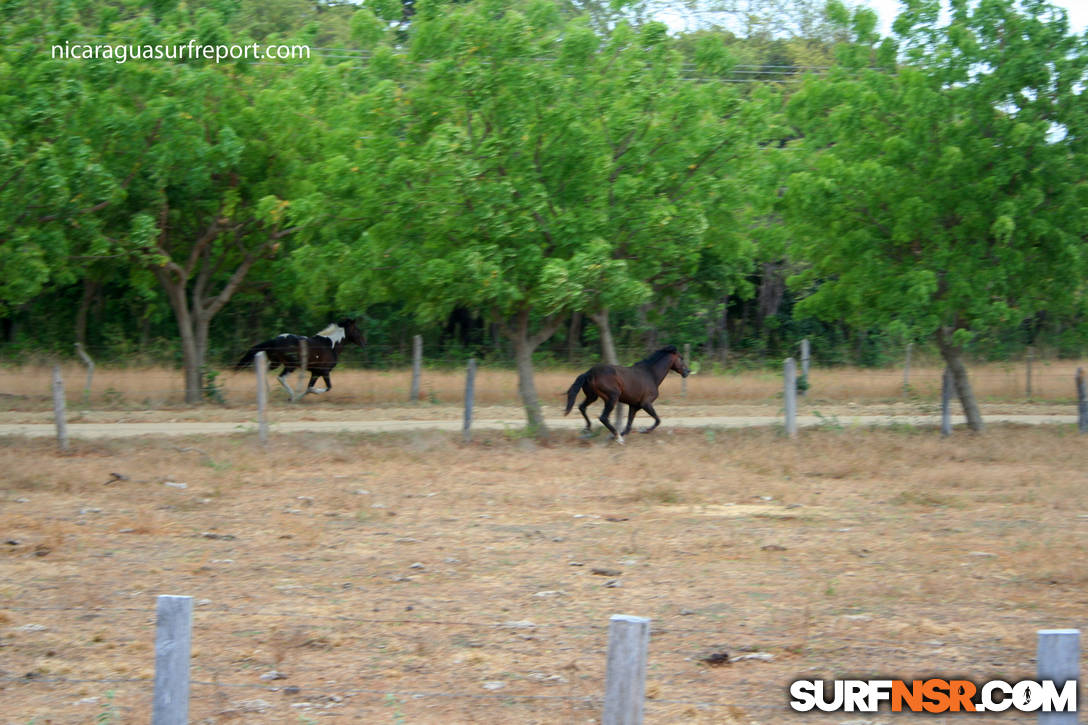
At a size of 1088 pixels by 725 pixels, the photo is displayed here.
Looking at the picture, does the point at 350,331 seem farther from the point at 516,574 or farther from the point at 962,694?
the point at 962,694

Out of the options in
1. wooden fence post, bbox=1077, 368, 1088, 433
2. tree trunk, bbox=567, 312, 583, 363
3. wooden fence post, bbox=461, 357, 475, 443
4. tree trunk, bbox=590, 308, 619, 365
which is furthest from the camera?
tree trunk, bbox=567, 312, 583, 363

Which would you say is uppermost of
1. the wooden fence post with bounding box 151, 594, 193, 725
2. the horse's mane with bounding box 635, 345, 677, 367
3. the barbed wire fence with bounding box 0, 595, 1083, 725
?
the horse's mane with bounding box 635, 345, 677, 367

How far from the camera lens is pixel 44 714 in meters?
6.05

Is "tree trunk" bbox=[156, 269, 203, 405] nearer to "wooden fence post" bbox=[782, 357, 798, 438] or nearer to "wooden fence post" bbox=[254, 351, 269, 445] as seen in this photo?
"wooden fence post" bbox=[254, 351, 269, 445]

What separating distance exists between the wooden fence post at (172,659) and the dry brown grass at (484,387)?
61.0 feet

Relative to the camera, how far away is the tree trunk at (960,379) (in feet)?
62.5

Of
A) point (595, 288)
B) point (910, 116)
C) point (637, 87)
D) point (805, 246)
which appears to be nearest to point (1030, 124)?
point (910, 116)

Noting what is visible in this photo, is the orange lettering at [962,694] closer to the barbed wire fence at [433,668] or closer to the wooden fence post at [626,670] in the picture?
the barbed wire fence at [433,668]

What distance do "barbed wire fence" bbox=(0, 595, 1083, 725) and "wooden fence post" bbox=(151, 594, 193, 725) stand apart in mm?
15

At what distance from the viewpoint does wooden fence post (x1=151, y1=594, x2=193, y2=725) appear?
4.76 meters

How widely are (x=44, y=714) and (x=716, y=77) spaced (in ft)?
51.1

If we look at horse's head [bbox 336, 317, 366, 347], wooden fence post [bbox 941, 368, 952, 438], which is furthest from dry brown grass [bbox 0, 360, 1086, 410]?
wooden fence post [bbox 941, 368, 952, 438]

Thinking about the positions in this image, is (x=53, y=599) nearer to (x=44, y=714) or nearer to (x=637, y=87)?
(x=44, y=714)

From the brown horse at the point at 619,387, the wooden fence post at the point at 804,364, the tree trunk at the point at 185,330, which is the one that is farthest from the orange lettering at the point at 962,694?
the tree trunk at the point at 185,330
